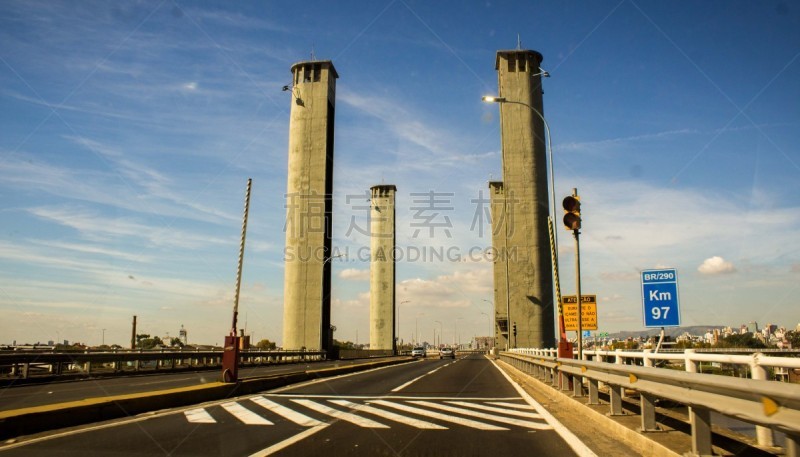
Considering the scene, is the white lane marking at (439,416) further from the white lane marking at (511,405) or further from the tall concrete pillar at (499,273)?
the tall concrete pillar at (499,273)

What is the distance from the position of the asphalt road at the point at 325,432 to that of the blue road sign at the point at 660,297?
3366 mm

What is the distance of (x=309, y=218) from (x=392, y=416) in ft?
203

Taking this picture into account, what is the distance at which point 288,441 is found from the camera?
7.46m

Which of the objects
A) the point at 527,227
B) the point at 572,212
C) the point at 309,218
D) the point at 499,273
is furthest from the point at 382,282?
the point at 572,212

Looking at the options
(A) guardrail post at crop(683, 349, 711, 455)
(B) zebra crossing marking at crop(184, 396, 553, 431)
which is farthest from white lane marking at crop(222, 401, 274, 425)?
(A) guardrail post at crop(683, 349, 711, 455)

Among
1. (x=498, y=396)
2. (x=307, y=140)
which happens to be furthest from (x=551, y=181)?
(x=307, y=140)

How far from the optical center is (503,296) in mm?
98625

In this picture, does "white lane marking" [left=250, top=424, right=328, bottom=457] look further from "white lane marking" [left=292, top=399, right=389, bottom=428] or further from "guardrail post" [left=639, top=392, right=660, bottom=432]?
"guardrail post" [left=639, top=392, right=660, bottom=432]

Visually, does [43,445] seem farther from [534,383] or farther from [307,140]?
[307,140]

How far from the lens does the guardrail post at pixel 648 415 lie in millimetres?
6941

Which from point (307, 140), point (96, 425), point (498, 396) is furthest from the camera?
point (307, 140)

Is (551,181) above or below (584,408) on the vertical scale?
above

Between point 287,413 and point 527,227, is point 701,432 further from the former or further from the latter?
point 527,227

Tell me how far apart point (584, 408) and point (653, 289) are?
429 centimetres
